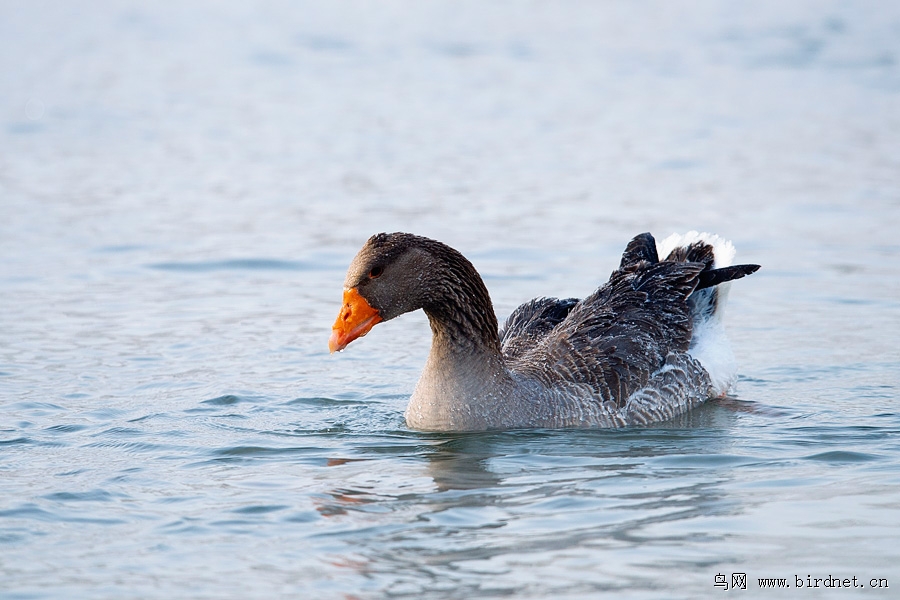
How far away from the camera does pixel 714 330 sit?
12320 mm

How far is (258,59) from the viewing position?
98.6 feet

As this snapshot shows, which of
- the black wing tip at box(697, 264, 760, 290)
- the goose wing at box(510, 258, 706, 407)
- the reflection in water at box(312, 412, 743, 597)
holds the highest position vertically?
the black wing tip at box(697, 264, 760, 290)

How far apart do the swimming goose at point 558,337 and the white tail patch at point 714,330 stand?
1cm

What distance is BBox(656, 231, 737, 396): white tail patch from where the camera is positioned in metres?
11.9

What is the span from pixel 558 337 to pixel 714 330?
6.09 ft

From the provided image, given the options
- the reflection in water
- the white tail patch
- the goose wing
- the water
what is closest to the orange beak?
the water

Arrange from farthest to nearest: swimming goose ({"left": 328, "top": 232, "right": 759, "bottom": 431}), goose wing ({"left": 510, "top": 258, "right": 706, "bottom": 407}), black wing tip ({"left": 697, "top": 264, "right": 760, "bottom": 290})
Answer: black wing tip ({"left": 697, "top": 264, "right": 760, "bottom": 290}) < goose wing ({"left": 510, "top": 258, "right": 706, "bottom": 407}) < swimming goose ({"left": 328, "top": 232, "right": 759, "bottom": 431})

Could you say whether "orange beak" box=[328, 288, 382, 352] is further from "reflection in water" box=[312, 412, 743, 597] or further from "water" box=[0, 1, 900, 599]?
"reflection in water" box=[312, 412, 743, 597]

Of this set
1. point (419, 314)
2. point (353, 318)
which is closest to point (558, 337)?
point (353, 318)

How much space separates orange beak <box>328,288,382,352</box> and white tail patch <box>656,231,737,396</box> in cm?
360

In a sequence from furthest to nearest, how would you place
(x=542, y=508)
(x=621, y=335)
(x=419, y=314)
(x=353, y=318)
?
(x=419, y=314)
(x=621, y=335)
(x=353, y=318)
(x=542, y=508)

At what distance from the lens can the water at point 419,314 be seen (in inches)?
309

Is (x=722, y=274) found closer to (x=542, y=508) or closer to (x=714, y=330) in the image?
(x=714, y=330)

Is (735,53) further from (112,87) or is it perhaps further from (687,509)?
(687,509)
